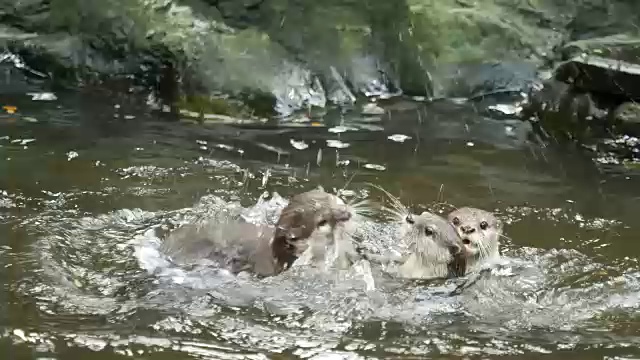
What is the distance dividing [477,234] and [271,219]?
119 centimetres

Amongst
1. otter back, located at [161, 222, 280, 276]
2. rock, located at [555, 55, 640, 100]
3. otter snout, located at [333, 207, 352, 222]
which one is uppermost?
rock, located at [555, 55, 640, 100]

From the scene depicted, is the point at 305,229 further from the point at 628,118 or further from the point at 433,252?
the point at 628,118

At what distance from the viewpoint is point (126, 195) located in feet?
15.5

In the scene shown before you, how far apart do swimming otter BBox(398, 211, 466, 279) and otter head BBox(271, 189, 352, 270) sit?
0.34 m

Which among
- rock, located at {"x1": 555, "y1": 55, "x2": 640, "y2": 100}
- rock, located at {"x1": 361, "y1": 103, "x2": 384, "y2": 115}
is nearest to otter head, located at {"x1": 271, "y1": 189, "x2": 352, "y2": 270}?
rock, located at {"x1": 555, "y1": 55, "x2": 640, "y2": 100}

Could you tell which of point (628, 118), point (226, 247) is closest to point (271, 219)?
point (226, 247)

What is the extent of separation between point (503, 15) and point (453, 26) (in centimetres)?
63

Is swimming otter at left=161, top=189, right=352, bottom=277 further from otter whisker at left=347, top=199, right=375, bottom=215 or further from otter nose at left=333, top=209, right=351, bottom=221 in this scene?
otter whisker at left=347, top=199, right=375, bottom=215

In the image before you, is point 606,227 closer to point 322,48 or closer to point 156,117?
point 156,117

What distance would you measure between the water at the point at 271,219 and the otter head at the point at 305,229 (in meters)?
0.13

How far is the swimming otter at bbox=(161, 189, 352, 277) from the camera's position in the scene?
3705mm

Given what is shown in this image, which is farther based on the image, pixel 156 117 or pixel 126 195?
pixel 156 117

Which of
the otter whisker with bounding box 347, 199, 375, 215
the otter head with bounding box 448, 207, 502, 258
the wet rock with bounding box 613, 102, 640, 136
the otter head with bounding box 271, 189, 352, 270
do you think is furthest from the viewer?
the wet rock with bounding box 613, 102, 640, 136

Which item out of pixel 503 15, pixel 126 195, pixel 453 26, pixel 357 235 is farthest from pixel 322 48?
pixel 357 235
